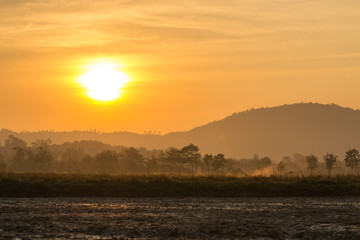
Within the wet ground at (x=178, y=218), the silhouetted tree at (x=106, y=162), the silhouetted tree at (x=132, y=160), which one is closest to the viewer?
the wet ground at (x=178, y=218)

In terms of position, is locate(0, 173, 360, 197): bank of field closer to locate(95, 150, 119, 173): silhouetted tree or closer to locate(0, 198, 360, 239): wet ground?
locate(0, 198, 360, 239): wet ground

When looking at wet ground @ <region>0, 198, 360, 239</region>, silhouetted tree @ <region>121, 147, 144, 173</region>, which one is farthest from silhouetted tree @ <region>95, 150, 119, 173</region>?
wet ground @ <region>0, 198, 360, 239</region>

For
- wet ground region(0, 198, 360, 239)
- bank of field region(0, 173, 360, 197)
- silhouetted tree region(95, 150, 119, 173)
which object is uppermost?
silhouetted tree region(95, 150, 119, 173)

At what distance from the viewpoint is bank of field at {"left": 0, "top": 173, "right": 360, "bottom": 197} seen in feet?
153

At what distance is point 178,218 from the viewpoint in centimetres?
3069

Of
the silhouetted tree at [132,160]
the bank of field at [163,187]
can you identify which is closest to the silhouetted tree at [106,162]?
the silhouetted tree at [132,160]

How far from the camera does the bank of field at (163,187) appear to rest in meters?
46.5

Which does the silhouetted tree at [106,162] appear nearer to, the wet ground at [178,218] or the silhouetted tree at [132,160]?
the silhouetted tree at [132,160]

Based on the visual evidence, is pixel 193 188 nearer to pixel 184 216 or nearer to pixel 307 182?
pixel 307 182

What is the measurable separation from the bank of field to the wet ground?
416 centimetres

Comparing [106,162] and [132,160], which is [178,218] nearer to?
[106,162]

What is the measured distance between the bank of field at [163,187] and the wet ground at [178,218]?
4158mm

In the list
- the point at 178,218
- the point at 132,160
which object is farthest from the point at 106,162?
the point at 178,218

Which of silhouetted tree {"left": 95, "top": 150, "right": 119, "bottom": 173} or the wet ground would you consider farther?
silhouetted tree {"left": 95, "top": 150, "right": 119, "bottom": 173}
